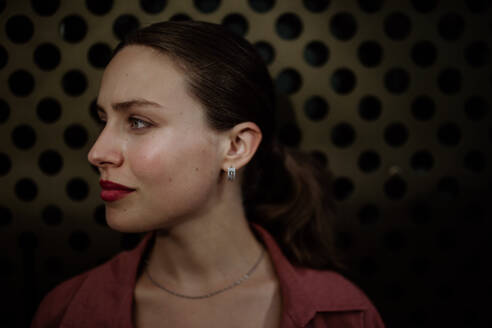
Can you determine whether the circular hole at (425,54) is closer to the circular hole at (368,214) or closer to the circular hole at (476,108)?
the circular hole at (476,108)

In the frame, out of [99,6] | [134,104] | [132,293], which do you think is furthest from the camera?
[99,6]

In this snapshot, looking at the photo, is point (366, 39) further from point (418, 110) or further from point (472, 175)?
point (472, 175)

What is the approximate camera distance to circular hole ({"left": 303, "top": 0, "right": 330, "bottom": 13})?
816mm

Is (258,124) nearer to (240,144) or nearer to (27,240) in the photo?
(240,144)

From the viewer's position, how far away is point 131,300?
26.7 inches

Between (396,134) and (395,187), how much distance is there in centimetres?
13

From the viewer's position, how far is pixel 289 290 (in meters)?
0.68

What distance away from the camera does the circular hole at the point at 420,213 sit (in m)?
0.86

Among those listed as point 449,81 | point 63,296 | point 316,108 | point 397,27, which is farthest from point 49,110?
point 449,81

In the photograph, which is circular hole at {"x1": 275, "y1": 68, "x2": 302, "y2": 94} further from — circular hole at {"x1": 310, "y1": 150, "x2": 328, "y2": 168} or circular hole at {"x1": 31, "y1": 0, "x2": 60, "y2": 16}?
circular hole at {"x1": 31, "y1": 0, "x2": 60, "y2": 16}

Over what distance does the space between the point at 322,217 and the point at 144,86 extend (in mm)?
500

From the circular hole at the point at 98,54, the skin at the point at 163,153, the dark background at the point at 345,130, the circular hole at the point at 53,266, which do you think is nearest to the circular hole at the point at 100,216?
A: the dark background at the point at 345,130

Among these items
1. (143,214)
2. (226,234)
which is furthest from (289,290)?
(143,214)

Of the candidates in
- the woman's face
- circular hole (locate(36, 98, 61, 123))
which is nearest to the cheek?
the woman's face
